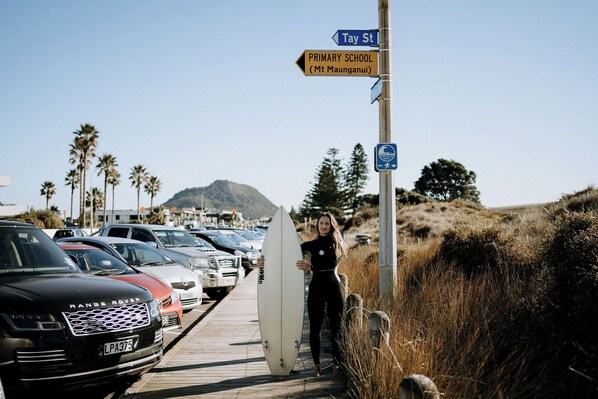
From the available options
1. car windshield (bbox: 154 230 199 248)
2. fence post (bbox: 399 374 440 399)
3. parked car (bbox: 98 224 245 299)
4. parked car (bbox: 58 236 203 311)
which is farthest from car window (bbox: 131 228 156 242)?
fence post (bbox: 399 374 440 399)

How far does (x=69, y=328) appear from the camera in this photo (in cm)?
476

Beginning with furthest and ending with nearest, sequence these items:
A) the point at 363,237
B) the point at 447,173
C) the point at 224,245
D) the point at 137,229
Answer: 1. the point at 447,173
2. the point at 363,237
3. the point at 224,245
4. the point at 137,229

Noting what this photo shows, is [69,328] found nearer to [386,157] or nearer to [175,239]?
[386,157]

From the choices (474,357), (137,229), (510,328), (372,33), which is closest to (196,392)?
(474,357)

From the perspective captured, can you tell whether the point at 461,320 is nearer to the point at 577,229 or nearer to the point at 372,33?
the point at 577,229

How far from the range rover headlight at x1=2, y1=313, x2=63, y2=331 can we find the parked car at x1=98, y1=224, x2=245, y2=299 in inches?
313

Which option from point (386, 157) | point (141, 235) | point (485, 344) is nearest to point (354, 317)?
point (485, 344)

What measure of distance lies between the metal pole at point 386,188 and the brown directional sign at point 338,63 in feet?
0.59

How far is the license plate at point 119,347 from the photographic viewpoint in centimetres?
491

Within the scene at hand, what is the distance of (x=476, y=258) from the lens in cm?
1103

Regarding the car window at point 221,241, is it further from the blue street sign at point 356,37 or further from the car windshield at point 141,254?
the blue street sign at point 356,37

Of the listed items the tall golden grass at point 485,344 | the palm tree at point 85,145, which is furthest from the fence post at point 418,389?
the palm tree at point 85,145

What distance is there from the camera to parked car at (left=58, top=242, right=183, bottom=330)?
777 cm

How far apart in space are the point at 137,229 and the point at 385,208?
8570 mm
